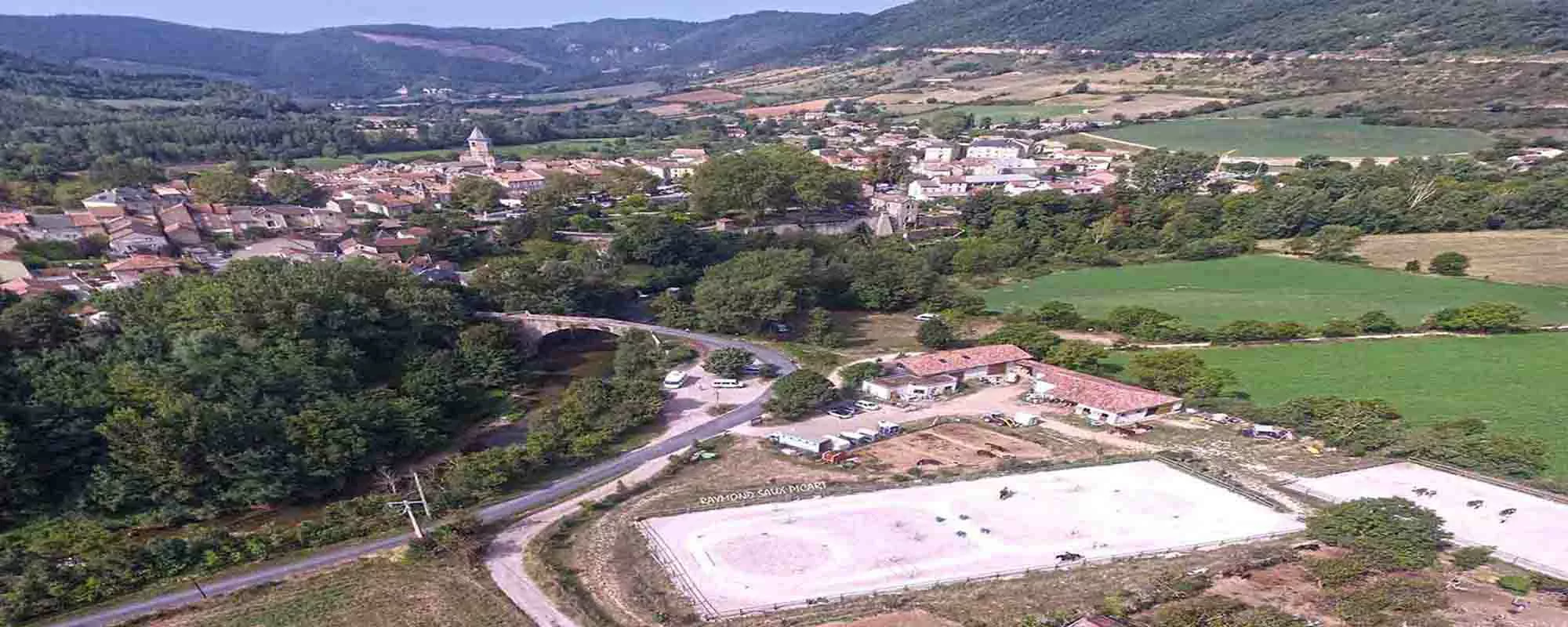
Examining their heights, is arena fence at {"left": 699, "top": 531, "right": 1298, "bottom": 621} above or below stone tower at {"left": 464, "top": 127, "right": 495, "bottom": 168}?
below

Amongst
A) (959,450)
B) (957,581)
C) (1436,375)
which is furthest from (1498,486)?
(957,581)

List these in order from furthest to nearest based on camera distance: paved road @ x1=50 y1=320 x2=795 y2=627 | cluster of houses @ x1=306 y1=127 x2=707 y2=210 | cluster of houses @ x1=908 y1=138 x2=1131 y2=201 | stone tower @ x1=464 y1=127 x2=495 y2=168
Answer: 1. stone tower @ x1=464 y1=127 x2=495 y2=168
2. cluster of houses @ x1=908 y1=138 x2=1131 y2=201
3. cluster of houses @ x1=306 y1=127 x2=707 y2=210
4. paved road @ x1=50 y1=320 x2=795 y2=627

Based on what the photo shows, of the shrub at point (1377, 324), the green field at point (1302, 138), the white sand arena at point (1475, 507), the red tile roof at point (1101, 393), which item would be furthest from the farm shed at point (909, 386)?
the green field at point (1302, 138)

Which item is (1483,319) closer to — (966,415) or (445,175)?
(966,415)

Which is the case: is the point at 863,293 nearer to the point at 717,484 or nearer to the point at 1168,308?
the point at 1168,308

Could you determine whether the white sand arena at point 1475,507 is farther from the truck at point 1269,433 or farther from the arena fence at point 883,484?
the arena fence at point 883,484

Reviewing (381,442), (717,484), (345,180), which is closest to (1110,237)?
(717,484)

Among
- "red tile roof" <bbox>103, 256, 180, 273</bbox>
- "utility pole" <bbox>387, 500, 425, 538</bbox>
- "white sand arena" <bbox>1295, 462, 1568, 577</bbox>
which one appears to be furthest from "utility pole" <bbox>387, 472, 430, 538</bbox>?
"red tile roof" <bbox>103, 256, 180, 273</bbox>

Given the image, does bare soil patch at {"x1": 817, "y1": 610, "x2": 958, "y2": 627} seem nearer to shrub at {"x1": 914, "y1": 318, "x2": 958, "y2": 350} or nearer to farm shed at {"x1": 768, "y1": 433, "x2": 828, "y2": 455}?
farm shed at {"x1": 768, "y1": 433, "x2": 828, "y2": 455}
